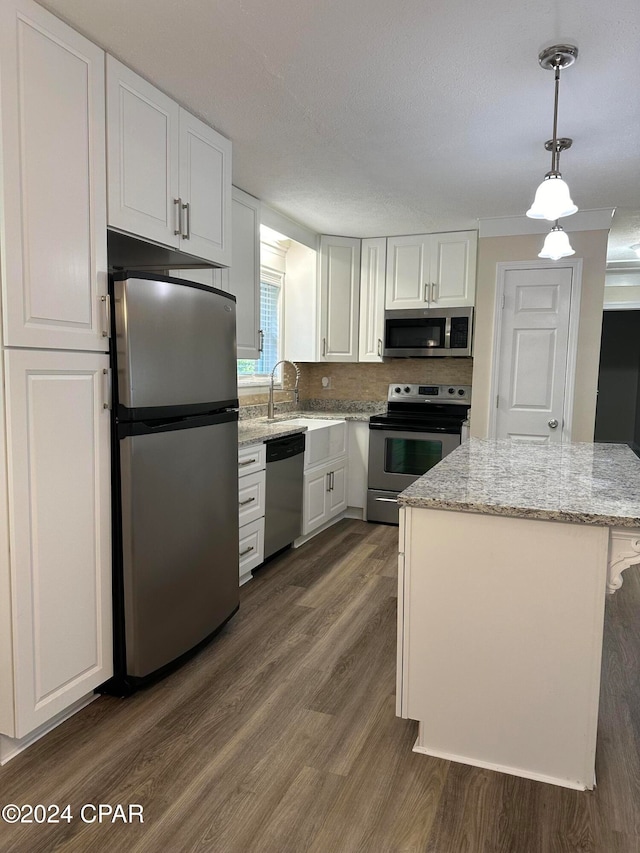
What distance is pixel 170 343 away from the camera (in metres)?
2.15

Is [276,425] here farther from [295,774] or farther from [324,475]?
[295,774]

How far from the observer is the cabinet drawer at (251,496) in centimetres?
313

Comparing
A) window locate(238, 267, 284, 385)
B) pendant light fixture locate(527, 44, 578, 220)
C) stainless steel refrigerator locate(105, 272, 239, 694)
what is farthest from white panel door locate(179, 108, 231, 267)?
window locate(238, 267, 284, 385)

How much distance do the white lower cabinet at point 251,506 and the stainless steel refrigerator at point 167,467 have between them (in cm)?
56

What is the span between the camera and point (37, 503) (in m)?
1.76

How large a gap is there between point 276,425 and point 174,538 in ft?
5.72

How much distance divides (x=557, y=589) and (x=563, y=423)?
109 inches

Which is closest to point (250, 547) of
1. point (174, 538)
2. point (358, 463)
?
point (174, 538)

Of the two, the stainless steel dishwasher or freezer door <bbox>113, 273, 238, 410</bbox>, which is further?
the stainless steel dishwasher

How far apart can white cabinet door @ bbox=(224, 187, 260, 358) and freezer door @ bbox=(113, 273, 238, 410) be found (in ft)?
3.10

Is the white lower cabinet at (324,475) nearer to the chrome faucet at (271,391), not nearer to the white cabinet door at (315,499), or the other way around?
the white cabinet door at (315,499)

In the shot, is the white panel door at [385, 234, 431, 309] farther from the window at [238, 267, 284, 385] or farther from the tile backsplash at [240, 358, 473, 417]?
the window at [238, 267, 284, 385]

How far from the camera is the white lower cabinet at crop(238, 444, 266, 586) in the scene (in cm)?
313

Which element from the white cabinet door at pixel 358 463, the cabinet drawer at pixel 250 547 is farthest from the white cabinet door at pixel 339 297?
the cabinet drawer at pixel 250 547
